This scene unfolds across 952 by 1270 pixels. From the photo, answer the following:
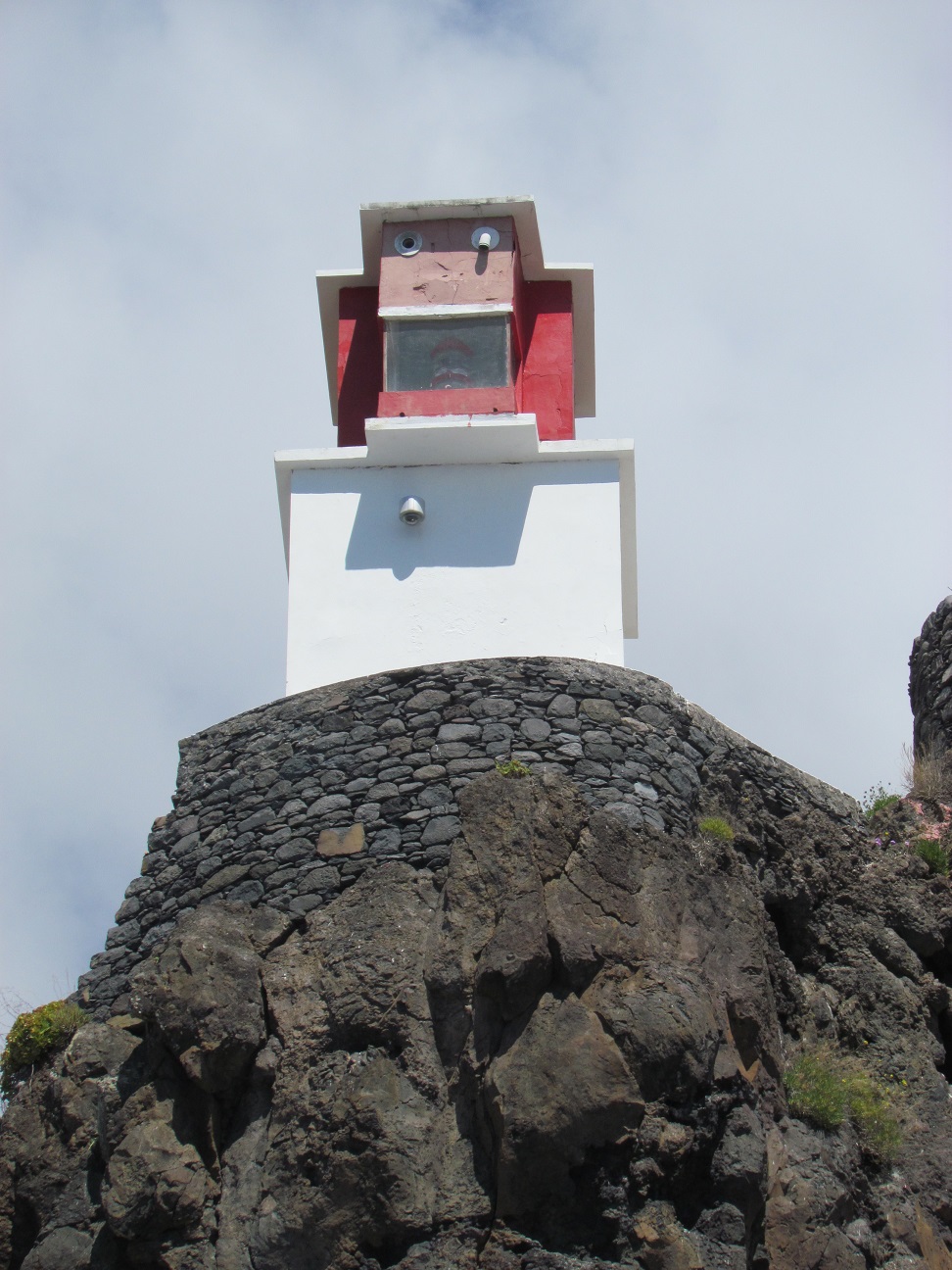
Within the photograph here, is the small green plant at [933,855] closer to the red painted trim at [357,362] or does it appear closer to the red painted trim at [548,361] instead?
the red painted trim at [548,361]

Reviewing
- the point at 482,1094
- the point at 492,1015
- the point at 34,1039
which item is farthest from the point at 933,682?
the point at 34,1039

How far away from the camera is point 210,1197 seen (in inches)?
435

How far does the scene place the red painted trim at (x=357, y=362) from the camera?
686 inches

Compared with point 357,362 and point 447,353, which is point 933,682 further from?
point 357,362

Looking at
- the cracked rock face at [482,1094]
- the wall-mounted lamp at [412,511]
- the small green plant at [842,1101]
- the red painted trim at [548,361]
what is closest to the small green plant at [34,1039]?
the cracked rock face at [482,1094]

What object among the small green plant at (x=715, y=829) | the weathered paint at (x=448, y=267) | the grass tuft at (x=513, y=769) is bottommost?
the small green plant at (x=715, y=829)

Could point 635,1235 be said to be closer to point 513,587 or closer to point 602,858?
point 602,858

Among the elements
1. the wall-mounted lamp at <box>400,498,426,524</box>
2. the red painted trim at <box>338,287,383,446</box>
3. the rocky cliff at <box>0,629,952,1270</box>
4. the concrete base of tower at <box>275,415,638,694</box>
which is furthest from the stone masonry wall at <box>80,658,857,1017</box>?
the red painted trim at <box>338,287,383,446</box>

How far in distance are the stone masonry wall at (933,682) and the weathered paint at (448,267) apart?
Answer: 557 cm

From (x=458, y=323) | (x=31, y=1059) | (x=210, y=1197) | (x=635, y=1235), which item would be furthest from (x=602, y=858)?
(x=458, y=323)

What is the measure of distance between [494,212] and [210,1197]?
10.1m

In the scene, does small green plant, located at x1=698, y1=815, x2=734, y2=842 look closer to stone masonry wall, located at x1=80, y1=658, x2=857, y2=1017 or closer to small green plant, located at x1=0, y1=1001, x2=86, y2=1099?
stone masonry wall, located at x1=80, y1=658, x2=857, y2=1017

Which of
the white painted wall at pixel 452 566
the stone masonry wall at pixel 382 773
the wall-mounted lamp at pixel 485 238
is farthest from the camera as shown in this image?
the wall-mounted lamp at pixel 485 238

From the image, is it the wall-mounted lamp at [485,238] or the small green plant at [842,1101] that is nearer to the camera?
the small green plant at [842,1101]
